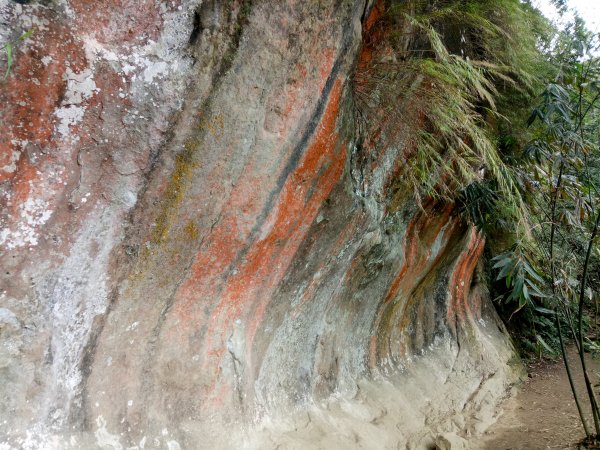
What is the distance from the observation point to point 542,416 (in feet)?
15.8

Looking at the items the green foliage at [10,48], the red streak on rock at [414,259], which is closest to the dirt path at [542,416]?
the red streak on rock at [414,259]

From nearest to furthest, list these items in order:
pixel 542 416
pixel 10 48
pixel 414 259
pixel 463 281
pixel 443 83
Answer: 1. pixel 10 48
2. pixel 443 83
3. pixel 414 259
4. pixel 542 416
5. pixel 463 281

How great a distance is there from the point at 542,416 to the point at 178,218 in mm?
4665

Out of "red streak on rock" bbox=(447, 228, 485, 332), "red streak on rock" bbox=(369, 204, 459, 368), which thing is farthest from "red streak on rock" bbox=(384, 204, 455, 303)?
"red streak on rock" bbox=(447, 228, 485, 332)

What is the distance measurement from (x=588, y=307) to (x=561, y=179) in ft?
17.8

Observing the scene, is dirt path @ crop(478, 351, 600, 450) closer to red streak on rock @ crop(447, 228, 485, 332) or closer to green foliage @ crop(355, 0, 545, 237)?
red streak on rock @ crop(447, 228, 485, 332)

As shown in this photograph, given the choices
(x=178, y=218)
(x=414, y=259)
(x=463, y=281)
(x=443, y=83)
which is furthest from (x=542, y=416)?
(x=178, y=218)

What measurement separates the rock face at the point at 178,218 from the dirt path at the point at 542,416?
5.13ft

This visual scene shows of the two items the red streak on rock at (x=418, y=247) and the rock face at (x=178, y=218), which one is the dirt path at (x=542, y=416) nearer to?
the rock face at (x=178, y=218)

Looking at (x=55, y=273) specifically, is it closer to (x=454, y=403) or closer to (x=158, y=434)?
(x=158, y=434)

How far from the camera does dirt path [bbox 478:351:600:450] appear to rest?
416 centimetres

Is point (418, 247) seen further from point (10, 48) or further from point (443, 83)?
point (10, 48)

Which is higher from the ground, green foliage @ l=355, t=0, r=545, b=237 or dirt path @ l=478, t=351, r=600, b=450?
green foliage @ l=355, t=0, r=545, b=237

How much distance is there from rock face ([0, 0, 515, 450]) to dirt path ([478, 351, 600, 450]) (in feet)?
5.13
